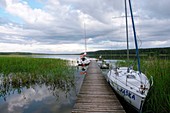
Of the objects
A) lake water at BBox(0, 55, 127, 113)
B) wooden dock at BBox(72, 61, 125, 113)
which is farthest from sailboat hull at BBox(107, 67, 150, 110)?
lake water at BBox(0, 55, 127, 113)

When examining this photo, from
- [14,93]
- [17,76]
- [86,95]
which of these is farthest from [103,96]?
[17,76]

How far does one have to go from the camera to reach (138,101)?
17.9 feet

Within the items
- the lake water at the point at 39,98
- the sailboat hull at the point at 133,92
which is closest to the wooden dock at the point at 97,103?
the sailboat hull at the point at 133,92

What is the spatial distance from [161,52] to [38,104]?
684cm

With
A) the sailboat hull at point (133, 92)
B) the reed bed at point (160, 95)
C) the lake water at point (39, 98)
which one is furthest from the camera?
the lake water at point (39, 98)

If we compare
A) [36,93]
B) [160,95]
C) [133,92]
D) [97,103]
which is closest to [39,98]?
[36,93]

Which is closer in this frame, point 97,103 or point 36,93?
point 97,103

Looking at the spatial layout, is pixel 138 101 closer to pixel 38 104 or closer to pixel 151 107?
pixel 151 107

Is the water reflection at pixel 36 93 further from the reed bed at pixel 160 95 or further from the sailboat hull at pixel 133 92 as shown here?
the reed bed at pixel 160 95

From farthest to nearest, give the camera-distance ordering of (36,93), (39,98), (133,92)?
(36,93), (39,98), (133,92)

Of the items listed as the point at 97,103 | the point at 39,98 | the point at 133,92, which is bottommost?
the point at 39,98

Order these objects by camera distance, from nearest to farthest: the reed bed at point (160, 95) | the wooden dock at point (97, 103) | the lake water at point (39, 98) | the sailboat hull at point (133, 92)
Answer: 1. the sailboat hull at point (133, 92)
2. the reed bed at point (160, 95)
3. the wooden dock at point (97, 103)
4. the lake water at point (39, 98)

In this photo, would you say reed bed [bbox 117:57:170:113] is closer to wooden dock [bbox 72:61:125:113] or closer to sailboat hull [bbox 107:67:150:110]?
sailboat hull [bbox 107:67:150:110]

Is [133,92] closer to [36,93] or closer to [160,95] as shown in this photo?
[160,95]
